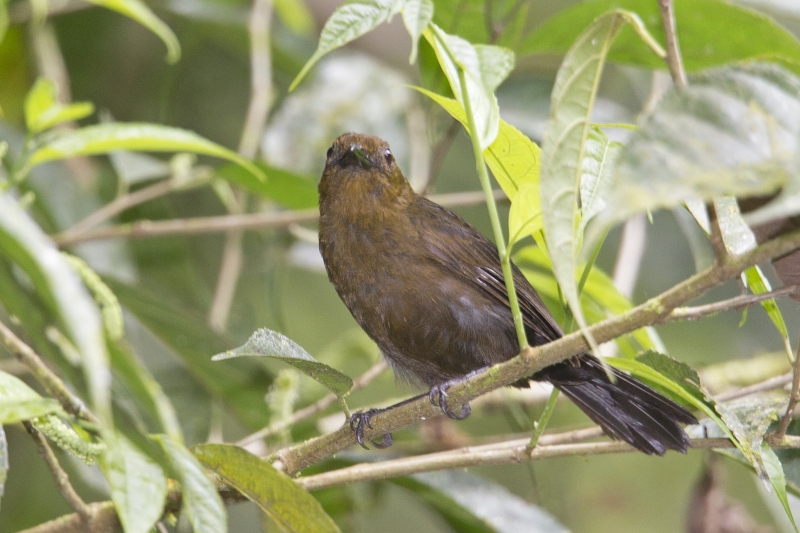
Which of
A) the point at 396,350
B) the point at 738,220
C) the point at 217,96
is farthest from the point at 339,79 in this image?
the point at 738,220

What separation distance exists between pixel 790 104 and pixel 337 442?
113 cm

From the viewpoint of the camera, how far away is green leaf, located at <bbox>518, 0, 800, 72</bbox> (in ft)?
6.98

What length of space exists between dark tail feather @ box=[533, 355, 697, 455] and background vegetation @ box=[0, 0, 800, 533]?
96mm

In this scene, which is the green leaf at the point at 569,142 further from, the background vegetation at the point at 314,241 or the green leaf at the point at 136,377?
the green leaf at the point at 136,377

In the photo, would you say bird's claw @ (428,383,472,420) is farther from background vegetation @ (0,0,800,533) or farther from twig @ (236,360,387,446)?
twig @ (236,360,387,446)

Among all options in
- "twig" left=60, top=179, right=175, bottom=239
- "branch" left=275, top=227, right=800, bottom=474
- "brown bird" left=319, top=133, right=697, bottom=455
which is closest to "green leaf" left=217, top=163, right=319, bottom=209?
"brown bird" left=319, top=133, right=697, bottom=455

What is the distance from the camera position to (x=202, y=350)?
9.64ft

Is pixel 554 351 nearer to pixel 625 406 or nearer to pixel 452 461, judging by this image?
pixel 452 461

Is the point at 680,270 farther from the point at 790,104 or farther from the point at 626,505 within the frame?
the point at 790,104

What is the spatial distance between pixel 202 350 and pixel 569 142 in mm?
2090

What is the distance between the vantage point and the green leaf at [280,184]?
9.14 feet

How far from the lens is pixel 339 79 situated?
13.3ft

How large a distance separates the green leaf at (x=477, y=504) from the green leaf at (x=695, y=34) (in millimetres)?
1429

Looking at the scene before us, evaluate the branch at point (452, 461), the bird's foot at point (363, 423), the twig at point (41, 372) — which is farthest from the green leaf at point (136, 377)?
the bird's foot at point (363, 423)
